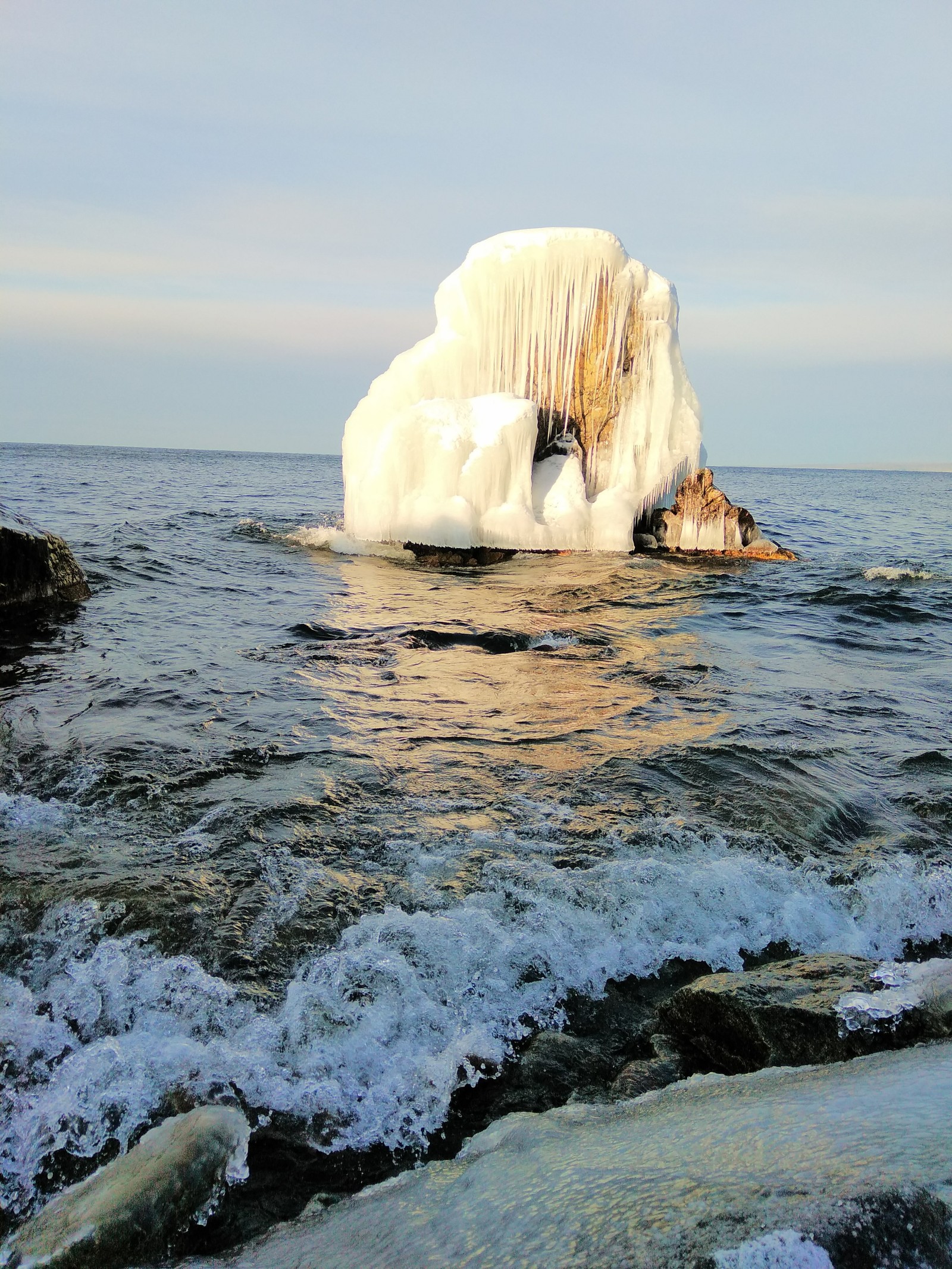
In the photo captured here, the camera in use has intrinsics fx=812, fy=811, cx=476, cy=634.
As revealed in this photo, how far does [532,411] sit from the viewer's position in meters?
17.0

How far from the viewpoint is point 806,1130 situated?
82.5 inches

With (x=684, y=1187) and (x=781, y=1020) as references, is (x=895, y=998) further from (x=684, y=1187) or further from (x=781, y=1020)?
(x=684, y=1187)

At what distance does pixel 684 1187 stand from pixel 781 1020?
1216 mm

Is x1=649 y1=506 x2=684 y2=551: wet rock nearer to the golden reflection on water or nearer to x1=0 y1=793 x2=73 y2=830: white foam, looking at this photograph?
the golden reflection on water

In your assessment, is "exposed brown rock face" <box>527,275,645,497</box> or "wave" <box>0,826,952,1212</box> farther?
"exposed brown rock face" <box>527,275,645,497</box>

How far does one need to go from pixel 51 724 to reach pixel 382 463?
1161 centimetres

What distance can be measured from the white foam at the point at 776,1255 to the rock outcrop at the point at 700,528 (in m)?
17.7

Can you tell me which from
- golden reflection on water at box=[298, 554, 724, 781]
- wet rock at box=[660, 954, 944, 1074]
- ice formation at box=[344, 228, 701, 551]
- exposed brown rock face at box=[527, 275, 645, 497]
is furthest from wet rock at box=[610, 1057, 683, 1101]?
exposed brown rock face at box=[527, 275, 645, 497]

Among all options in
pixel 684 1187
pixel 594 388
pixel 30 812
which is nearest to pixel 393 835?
pixel 30 812

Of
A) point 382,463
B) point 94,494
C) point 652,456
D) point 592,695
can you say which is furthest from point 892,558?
point 94,494

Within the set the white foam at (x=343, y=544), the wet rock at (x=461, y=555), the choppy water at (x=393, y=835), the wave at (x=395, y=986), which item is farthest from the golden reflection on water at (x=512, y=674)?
the white foam at (x=343, y=544)

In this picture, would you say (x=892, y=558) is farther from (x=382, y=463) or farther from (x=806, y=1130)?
(x=806, y=1130)

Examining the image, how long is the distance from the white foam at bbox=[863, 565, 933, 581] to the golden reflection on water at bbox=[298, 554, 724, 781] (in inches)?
188

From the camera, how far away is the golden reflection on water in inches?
253
